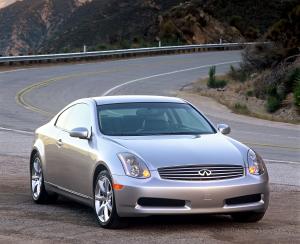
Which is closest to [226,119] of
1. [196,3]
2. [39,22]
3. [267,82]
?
[267,82]

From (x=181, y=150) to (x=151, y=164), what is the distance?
422 mm

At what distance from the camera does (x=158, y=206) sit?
9289 mm

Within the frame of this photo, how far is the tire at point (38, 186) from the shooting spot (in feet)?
37.6

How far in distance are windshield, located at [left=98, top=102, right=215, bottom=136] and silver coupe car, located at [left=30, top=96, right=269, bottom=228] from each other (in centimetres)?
1

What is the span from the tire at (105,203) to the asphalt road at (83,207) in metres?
0.12

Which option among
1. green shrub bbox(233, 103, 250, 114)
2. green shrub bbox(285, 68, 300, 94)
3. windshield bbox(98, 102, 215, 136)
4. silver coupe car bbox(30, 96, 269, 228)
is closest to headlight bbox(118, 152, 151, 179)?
silver coupe car bbox(30, 96, 269, 228)

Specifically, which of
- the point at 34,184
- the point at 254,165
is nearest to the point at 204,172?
the point at 254,165

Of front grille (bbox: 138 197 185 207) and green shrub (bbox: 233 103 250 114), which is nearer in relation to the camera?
front grille (bbox: 138 197 185 207)

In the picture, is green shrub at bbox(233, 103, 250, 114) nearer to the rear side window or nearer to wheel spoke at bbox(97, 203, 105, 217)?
the rear side window

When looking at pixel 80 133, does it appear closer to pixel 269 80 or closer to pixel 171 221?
pixel 171 221

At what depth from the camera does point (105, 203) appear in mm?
9680

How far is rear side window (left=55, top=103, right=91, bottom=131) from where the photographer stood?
1085cm

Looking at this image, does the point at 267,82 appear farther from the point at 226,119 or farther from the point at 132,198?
the point at 132,198

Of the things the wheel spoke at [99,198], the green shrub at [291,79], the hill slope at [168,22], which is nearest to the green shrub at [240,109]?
the green shrub at [291,79]
